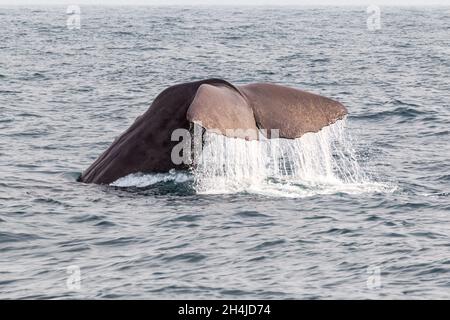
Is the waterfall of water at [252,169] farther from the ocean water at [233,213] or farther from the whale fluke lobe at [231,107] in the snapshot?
the whale fluke lobe at [231,107]

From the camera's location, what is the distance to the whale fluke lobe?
1217 cm

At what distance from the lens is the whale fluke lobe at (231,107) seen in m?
12.2

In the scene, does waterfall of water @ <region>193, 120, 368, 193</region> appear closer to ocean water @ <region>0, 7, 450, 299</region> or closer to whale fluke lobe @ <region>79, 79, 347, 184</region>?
ocean water @ <region>0, 7, 450, 299</region>

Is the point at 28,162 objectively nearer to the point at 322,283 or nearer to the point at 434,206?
the point at 434,206

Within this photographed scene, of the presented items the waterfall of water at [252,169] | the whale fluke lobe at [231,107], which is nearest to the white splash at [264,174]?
the waterfall of water at [252,169]

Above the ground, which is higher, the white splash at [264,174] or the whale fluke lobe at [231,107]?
the whale fluke lobe at [231,107]

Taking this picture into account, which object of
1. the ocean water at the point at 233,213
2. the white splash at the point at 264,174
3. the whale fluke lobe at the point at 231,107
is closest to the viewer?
the ocean water at the point at 233,213

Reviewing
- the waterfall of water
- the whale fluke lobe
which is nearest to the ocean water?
the waterfall of water

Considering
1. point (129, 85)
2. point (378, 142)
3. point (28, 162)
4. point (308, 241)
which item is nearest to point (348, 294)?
point (308, 241)

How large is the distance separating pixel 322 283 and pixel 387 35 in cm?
4014

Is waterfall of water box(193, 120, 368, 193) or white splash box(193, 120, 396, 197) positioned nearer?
waterfall of water box(193, 120, 368, 193)

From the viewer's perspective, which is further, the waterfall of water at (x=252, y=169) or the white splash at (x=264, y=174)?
the white splash at (x=264, y=174)

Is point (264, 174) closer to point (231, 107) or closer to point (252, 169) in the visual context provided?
point (252, 169)

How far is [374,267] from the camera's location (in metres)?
10.8
